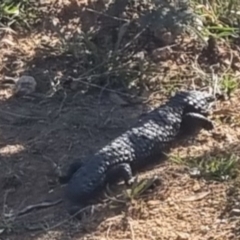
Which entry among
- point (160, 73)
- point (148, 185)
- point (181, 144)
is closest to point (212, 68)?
point (160, 73)

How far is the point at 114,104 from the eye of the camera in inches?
223

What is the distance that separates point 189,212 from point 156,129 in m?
0.64

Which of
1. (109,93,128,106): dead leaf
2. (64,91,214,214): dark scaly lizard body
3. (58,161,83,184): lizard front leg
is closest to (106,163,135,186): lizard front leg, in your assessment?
(64,91,214,214): dark scaly lizard body

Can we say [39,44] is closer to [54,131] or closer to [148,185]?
[54,131]

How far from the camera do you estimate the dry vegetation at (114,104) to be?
4625 millimetres

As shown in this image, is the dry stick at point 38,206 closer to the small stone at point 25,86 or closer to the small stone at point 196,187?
the small stone at point 196,187

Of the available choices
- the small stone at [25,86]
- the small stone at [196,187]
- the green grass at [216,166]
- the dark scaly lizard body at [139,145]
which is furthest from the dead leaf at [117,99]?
the small stone at [196,187]

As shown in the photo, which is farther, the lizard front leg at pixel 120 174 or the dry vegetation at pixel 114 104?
the lizard front leg at pixel 120 174

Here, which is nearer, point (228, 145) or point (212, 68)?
point (228, 145)

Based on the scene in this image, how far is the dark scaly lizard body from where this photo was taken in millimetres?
4723

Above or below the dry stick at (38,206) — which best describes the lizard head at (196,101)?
above

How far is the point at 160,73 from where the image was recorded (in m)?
5.91

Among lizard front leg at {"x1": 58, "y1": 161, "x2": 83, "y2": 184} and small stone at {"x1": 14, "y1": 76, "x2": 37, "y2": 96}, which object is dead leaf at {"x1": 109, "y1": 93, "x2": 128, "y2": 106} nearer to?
small stone at {"x1": 14, "y1": 76, "x2": 37, "y2": 96}

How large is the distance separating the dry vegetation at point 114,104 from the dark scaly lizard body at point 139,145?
7 centimetres
